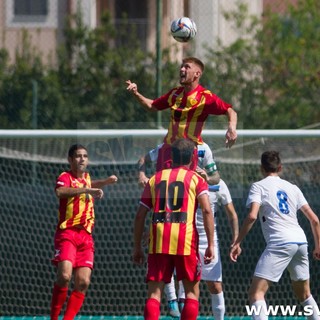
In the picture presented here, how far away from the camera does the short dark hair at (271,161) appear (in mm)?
10250

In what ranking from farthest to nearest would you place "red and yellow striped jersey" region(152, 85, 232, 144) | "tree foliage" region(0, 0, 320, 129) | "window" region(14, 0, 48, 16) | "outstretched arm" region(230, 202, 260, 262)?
"window" region(14, 0, 48, 16) < "tree foliage" region(0, 0, 320, 129) < "red and yellow striped jersey" region(152, 85, 232, 144) < "outstretched arm" region(230, 202, 260, 262)

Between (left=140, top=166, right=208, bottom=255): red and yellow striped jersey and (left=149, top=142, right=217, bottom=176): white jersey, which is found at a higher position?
(left=149, top=142, right=217, bottom=176): white jersey

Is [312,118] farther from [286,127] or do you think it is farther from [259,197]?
[259,197]

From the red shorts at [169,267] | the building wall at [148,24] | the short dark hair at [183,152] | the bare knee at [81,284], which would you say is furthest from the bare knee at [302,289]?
the building wall at [148,24]

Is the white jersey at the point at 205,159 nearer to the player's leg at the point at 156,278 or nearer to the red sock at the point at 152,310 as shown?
the player's leg at the point at 156,278

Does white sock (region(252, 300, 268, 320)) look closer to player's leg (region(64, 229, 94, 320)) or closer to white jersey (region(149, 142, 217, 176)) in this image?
white jersey (region(149, 142, 217, 176))

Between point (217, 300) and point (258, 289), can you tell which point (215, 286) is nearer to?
point (217, 300)

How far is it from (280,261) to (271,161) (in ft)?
2.74

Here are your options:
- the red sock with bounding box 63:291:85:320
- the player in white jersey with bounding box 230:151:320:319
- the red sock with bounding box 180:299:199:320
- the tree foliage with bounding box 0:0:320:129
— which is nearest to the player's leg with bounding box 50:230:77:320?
the red sock with bounding box 63:291:85:320

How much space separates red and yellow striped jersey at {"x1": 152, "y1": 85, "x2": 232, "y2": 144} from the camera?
10547 millimetres

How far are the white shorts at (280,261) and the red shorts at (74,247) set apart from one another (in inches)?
61.4

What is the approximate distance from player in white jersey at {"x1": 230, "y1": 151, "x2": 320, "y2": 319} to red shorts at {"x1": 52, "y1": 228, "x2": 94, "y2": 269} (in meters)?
1.37

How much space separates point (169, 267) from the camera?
9391 millimetres

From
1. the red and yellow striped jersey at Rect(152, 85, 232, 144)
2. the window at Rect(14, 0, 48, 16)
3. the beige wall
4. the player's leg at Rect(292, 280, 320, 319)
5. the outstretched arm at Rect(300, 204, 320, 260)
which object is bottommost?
the player's leg at Rect(292, 280, 320, 319)
